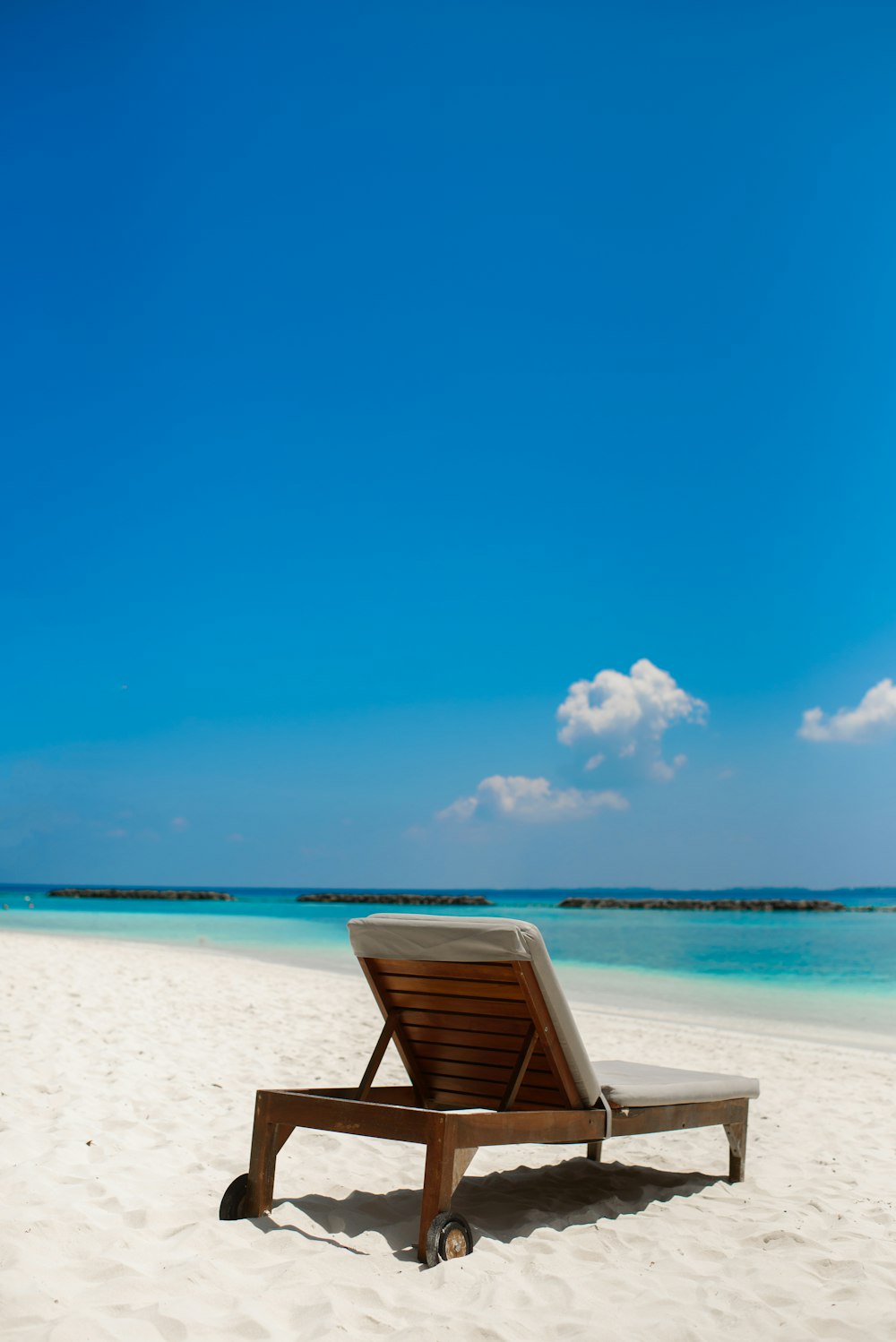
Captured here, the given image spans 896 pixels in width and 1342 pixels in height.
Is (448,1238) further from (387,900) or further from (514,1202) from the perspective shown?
(387,900)

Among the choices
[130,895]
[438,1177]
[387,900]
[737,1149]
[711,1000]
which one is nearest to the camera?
[438,1177]

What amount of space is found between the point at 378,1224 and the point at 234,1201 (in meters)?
0.54

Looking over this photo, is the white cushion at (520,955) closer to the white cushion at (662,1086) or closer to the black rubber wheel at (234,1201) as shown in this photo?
the white cushion at (662,1086)

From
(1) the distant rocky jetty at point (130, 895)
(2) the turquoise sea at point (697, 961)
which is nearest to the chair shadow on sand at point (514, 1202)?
(2) the turquoise sea at point (697, 961)

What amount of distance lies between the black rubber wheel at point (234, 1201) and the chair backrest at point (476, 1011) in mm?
875

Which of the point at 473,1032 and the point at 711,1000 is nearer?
the point at 473,1032

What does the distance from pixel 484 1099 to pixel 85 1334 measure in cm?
190

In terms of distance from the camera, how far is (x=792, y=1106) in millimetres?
7195

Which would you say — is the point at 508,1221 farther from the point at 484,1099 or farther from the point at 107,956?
the point at 107,956

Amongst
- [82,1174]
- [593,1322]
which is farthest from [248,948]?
[593,1322]

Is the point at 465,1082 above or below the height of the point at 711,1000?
above

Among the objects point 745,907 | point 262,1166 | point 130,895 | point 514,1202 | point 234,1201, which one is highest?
point 262,1166

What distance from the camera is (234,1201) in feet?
13.0

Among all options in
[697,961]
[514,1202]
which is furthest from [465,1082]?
[697,961]
